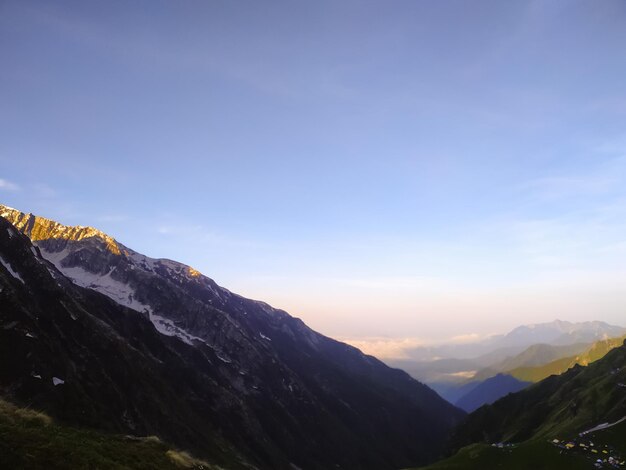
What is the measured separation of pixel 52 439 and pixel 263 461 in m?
188

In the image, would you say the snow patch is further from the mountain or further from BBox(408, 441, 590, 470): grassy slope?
BBox(408, 441, 590, 470): grassy slope

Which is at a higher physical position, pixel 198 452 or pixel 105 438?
pixel 105 438

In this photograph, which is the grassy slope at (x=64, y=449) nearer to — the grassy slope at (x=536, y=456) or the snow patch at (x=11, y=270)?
the grassy slope at (x=536, y=456)

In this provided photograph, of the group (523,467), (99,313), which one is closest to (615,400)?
(523,467)

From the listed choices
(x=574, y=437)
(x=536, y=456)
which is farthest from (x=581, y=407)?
(x=536, y=456)

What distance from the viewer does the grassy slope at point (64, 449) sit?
79.2 ft

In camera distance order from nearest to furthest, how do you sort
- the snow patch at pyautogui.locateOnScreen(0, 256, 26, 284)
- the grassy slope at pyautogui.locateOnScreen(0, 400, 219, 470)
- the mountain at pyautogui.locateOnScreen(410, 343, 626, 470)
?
the grassy slope at pyautogui.locateOnScreen(0, 400, 219, 470), the mountain at pyautogui.locateOnScreen(410, 343, 626, 470), the snow patch at pyautogui.locateOnScreen(0, 256, 26, 284)

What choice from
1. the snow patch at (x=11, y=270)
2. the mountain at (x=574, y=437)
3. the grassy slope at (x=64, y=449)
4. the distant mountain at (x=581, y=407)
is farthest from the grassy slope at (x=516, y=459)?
the snow patch at (x=11, y=270)

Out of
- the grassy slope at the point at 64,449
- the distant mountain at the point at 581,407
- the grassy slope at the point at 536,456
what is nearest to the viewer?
the grassy slope at the point at 64,449

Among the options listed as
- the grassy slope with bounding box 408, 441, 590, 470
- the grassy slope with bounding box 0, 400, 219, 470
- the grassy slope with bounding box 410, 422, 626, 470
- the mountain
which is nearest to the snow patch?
the mountain

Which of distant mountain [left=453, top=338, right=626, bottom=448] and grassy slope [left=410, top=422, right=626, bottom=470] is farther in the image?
distant mountain [left=453, top=338, right=626, bottom=448]

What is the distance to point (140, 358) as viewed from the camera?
591 feet

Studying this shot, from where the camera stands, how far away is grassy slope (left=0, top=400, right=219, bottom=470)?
24125 mm

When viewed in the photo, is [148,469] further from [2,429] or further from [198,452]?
[198,452]
